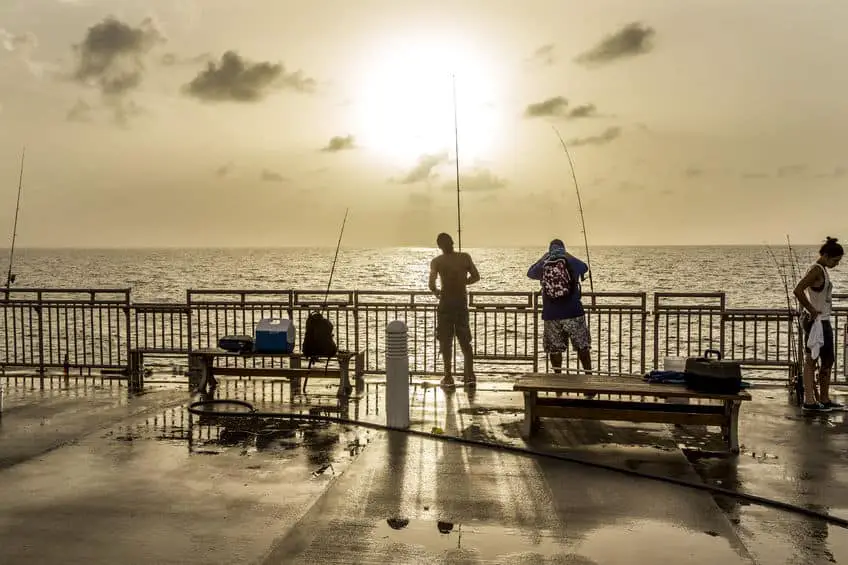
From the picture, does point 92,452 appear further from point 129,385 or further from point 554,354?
point 554,354

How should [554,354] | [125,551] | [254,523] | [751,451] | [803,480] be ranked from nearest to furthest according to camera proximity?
[125,551] < [254,523] < [803,480] < [751,451] < [554,354]

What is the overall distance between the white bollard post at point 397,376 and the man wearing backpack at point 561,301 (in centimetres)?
210

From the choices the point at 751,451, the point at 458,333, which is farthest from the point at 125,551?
the point at 458,333

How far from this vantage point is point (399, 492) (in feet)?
21.9

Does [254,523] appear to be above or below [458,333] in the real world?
below

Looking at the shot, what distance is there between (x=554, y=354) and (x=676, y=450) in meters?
2.69

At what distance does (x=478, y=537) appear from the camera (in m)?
5.62

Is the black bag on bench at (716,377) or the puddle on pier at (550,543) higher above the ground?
the black bag on bench at (716,377)

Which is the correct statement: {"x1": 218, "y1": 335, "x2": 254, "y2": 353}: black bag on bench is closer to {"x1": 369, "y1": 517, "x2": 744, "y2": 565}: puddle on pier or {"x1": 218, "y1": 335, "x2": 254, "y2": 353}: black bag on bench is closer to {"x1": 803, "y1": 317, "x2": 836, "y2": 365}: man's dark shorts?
{"x1": 369, "y1": 517, "x2": 744, "y2": 565}: puddle on pier

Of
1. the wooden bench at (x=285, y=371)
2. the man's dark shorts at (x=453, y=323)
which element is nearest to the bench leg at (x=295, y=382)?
the wooden bench at (x=285, y=371)

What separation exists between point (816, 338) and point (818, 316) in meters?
0.28

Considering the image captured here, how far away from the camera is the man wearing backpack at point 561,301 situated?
33.2 feet

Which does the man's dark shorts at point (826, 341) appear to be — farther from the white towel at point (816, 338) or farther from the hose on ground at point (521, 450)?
the hose on ground at point (521, 450)

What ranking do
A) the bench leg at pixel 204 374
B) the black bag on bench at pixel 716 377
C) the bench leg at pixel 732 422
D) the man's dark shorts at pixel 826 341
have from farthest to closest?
the bench leg at pixel 204 374, the man's dark shorts at pixel 826 341, the bench leg at pixel 732 422, the black bag on bench at pixel 716 377
